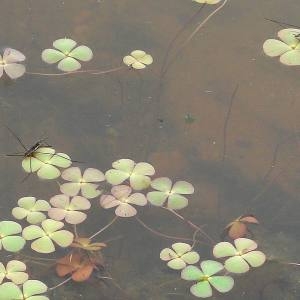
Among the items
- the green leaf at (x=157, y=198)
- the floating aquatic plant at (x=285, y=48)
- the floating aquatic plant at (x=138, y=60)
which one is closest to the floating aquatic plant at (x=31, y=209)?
the green leaf at (x=157, y=198)

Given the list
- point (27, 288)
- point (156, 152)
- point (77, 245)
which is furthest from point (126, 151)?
point (27, 288)

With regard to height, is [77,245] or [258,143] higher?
[258,143]

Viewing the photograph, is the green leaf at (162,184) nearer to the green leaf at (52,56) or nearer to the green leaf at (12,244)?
the green leaf at (12,244)

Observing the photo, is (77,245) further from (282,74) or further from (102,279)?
(282,74)

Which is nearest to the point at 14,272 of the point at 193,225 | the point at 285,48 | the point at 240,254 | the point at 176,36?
the point at 193,225

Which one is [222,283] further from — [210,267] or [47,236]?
[47,236]

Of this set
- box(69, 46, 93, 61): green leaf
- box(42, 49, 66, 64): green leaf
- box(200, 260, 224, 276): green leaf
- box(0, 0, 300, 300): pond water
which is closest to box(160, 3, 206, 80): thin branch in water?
box(0, 0, 300, 300): pond water
